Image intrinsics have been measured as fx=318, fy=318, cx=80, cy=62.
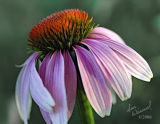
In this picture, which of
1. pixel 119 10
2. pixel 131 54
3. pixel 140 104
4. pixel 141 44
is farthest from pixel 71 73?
pixel 119 10

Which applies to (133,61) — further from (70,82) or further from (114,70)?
(70,82)

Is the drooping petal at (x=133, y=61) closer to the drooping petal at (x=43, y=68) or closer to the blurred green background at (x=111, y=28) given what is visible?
the drooping petal at (x=43, y=68)

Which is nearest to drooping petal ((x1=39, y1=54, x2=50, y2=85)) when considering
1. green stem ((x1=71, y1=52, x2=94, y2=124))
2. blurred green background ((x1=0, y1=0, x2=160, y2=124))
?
green stem ((x1=71, y1=52, x2=94, y2=124))

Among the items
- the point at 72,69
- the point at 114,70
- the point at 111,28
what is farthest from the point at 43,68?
the point at 111,28

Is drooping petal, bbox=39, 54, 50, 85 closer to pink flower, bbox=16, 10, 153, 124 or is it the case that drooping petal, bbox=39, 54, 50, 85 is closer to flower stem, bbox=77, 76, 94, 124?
pink flower, bbox=16, 10, 153, 124

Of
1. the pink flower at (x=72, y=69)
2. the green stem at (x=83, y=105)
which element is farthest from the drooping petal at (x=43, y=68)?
the green stem at (x=83, y=105)

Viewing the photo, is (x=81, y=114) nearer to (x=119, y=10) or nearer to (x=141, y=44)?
(x=141, y=44)
